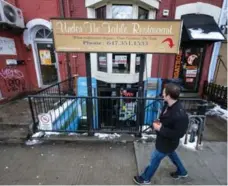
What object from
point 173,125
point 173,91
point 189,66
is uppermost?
point 189,66

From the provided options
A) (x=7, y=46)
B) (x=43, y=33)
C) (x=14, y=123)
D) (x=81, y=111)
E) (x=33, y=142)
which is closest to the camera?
(x=33, y=142)

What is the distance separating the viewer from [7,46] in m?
4.82

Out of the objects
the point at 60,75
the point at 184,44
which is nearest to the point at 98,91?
the point at 60,75

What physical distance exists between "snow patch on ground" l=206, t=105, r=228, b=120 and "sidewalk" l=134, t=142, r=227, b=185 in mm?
1746

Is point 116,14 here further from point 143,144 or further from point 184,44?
point 143,144

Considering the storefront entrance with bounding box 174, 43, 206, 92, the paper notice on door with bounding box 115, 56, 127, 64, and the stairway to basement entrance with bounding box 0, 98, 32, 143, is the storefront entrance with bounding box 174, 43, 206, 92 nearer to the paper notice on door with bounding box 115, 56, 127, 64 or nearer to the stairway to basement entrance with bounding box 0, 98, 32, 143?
the paper notice on door with bounding box 115, 56, 127, 64

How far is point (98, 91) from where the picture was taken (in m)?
5.95

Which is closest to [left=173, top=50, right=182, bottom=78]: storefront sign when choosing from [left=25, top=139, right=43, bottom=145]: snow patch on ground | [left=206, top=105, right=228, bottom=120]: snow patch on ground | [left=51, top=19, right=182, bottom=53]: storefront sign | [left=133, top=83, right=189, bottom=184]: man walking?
[left=206, top=105, right=228, bottom=120]: snow patch on ground

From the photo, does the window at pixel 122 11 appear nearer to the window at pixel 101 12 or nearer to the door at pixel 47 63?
the window at pixel 101 12

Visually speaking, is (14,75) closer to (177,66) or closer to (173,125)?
(173,125)

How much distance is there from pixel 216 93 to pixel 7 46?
26.0ft

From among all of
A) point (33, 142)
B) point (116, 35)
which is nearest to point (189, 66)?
point (116, 35)

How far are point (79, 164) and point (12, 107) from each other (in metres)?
3.28

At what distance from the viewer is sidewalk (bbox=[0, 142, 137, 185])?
83.7 inches
